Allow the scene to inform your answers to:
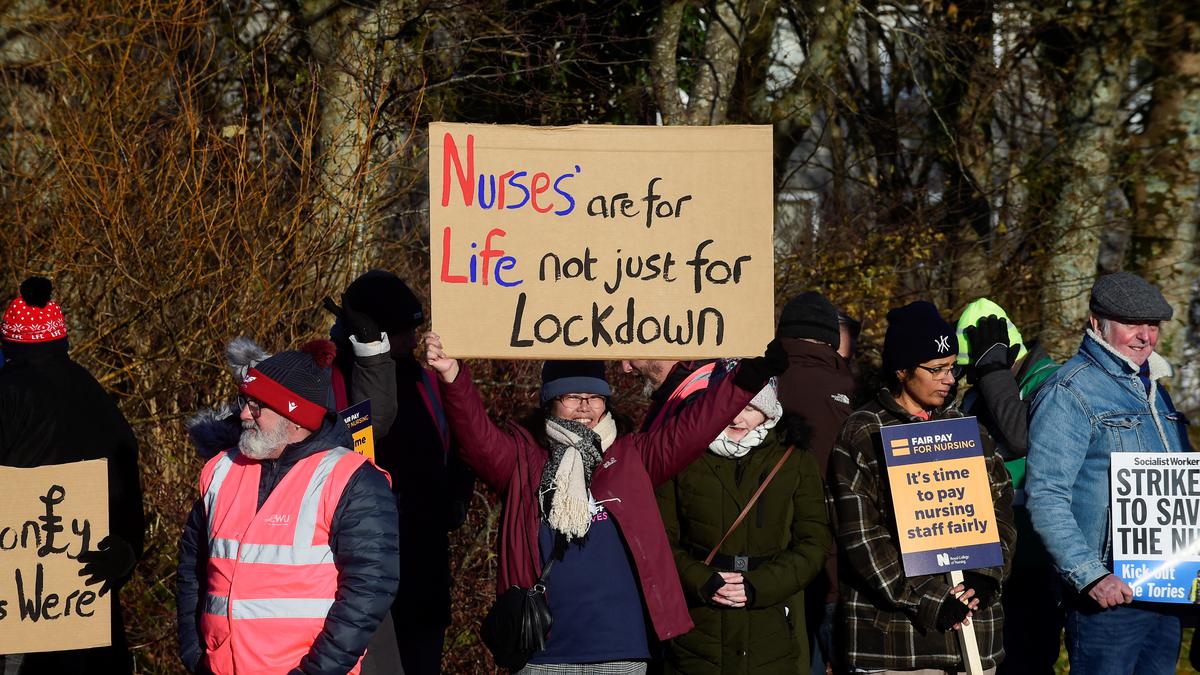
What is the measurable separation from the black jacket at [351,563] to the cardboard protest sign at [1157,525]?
2.65 m

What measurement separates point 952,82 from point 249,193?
7689mm

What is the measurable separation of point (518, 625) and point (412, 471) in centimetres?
95

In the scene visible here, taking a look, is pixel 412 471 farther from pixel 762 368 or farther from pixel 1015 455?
pixel 1015 455

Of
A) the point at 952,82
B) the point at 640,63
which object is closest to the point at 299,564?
the point at 640,63

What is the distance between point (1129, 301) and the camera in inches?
207

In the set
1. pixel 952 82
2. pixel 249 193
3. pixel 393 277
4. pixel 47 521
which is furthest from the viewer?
pixel 952 82

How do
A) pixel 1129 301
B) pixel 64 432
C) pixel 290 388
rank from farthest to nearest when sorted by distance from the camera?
pixel 64 432, pixel 1129 301, pixel 290 388

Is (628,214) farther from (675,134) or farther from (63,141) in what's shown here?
(63,141)

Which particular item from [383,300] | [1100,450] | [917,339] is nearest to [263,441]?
[383,300]

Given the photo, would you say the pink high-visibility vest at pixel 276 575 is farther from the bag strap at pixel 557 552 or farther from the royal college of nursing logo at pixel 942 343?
the royal college of nursing logo at pixel 942 343

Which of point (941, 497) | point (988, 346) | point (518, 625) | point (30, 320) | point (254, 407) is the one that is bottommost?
point (518, 625)

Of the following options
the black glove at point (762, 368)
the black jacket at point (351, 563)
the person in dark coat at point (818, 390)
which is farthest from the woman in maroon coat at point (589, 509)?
the person in dark coat at point (818, 390)

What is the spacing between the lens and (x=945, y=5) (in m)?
13.6

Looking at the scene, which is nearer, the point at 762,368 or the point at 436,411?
the point at 762,368
